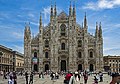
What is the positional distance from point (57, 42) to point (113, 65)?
124ft

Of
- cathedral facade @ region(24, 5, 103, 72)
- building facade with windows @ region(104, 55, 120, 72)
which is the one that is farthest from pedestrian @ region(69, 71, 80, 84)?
building facade with windows @ region(104, 55, 120, 72)

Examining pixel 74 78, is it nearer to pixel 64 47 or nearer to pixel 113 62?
pixel 64 47

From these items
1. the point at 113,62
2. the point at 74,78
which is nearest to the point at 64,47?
the point at 113,62

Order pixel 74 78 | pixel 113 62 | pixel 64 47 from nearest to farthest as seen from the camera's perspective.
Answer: pixel 74 78 → pixel 64 47 → pixel 113 62

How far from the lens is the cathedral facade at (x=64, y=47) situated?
7050cm

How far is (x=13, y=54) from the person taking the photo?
96188 mm

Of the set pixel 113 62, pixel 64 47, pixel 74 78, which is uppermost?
pixel 64 47

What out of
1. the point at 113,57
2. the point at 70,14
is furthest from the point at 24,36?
the point at 113,57

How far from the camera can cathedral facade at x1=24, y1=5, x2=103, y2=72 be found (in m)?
70.5

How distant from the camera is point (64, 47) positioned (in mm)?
72438

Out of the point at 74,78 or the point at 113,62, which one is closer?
the point at 74,78

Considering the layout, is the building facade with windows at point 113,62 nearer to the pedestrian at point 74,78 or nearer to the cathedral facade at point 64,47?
the cathedral facade at point 64,47

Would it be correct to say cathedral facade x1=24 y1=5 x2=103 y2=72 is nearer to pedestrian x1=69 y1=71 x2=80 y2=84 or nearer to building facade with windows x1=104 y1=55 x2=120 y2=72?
building facade with windows x1=104 y1=55 x2=120 y2=72

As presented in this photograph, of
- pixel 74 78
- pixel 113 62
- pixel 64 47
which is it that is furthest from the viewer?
pixel 113 62
